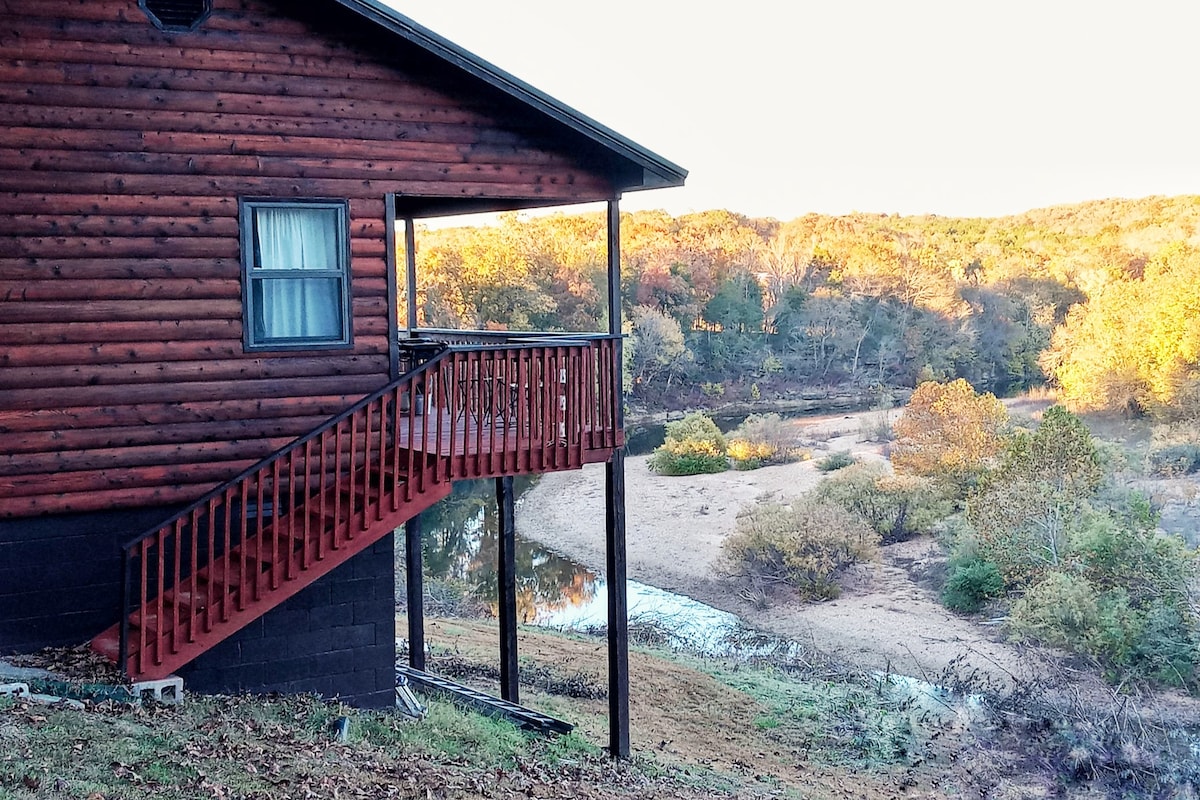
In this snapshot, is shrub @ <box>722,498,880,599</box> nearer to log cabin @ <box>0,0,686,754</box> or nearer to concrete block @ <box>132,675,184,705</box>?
log cabin @ <box>0,0,686,754</box>

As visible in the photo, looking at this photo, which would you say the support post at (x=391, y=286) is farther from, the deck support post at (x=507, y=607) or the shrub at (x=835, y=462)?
the shrub at (x=835, y=462)

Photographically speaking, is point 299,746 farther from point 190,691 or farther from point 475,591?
point 475,591

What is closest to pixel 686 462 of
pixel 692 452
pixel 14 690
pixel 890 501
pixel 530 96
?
pixel 692 452

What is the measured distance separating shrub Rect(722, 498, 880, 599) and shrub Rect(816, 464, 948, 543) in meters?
2.27

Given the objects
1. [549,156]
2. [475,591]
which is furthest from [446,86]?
[475,591]

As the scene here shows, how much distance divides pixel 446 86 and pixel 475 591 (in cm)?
1839

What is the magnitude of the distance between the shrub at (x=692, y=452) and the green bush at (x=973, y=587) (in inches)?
654

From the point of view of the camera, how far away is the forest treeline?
4862 centimetres

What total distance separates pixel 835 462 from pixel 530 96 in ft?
98.6

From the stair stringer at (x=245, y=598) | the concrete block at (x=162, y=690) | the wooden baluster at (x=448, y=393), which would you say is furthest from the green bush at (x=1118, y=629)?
the concrete block at (x=162, y=690)

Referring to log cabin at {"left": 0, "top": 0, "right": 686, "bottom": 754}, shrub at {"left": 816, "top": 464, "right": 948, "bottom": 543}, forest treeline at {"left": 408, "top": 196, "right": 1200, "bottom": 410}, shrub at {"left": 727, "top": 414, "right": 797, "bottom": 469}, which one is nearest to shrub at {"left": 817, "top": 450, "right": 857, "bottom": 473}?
shrub at {"left": 727, "top": 414, "right": 797, "bottom": 469}

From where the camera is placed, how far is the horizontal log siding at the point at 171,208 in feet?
30.1

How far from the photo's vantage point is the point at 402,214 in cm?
1448

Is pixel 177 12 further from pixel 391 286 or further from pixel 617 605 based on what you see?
pixel 617 605
